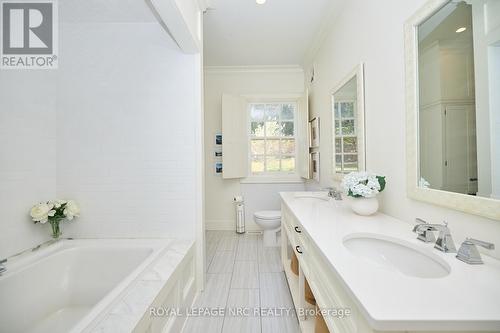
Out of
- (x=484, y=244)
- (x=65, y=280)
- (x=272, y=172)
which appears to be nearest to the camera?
(x=484, y=244)

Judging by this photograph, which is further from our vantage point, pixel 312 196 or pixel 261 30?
pixel 261 30

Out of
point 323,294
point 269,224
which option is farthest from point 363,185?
point 269,224

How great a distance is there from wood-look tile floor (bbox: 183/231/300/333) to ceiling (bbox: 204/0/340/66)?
8.66 ft

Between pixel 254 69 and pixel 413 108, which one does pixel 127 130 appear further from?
pixel 254 69

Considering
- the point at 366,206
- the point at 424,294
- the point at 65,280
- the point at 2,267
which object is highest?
the point at 366,206

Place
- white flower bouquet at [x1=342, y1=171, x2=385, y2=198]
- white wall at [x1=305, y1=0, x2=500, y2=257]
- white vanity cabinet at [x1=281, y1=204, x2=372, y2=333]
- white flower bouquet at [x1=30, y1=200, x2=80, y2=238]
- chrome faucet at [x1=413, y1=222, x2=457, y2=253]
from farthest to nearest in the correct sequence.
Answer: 1. white flower bouquet at [x1=30, y1=200, x2=80, y2=238]
2. white flower bouquet at [x1=342, y1=171, x2=385, y2=198]
3. white wall at [x1=305, y1=0, x2=500, y2=257]
4. chrome faucet at [x1=413, y1=222, x2=457, y2=253]
5. white vanity cabinet at [x1=281, y1=204, x2=372, y2=333]

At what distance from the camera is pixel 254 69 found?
3447mm

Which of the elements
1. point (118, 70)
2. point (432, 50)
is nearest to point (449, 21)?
point (432, 50)

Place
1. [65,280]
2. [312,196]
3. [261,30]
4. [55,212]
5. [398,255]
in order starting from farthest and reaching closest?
1. [261,30]
2. [312,196]
3. [55,212]
4. [65,280]
5. [398,255]

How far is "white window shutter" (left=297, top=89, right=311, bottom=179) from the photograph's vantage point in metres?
3.02

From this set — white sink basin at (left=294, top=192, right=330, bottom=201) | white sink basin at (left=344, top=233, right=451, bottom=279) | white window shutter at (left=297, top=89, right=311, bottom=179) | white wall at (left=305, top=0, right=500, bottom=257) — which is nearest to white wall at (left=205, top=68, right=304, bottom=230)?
white window shutter at (left=297, top=89, right=311, bottom=179)

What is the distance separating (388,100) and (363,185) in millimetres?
555

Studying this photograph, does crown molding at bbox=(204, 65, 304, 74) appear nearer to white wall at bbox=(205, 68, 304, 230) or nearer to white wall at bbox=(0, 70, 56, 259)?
white wall at bbox=(205, 68, 304, 230)

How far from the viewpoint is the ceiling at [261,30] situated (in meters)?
2.12
